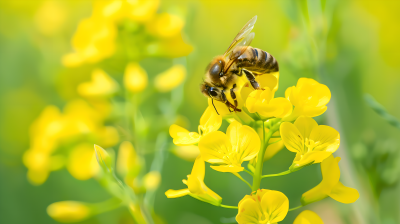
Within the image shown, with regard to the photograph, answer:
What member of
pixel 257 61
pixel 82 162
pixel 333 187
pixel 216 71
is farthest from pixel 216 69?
pixel 82 162

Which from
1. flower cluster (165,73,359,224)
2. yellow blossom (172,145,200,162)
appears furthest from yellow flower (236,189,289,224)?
yellow blossom (172,145,200,162)

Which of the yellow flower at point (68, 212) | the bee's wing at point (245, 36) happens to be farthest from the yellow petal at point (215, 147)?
the yellow flower at point (68, 212)

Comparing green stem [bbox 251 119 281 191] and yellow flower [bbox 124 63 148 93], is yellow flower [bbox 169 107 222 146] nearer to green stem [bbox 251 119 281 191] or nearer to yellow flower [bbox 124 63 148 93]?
green stem [bbox 251 119 281 191]

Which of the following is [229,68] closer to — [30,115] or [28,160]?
[28,160]

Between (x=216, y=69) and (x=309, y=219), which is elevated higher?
(x=216, y=69)

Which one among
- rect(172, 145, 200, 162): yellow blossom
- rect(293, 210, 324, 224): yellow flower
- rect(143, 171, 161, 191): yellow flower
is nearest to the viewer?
rect(293, 210, 324, 224): yellow flower

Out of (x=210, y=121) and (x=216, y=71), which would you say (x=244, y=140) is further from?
(x=216, y=71)
